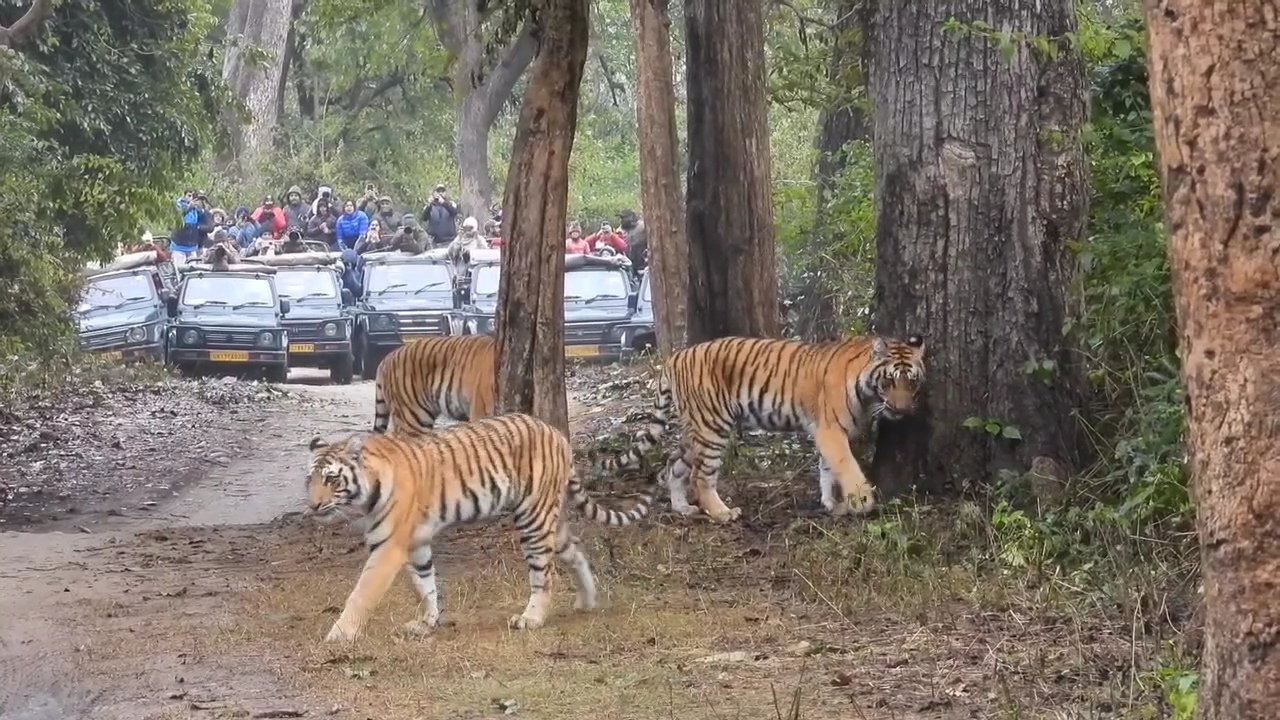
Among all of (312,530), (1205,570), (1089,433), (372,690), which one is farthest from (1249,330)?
(312,530)

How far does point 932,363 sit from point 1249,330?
19.9 ft

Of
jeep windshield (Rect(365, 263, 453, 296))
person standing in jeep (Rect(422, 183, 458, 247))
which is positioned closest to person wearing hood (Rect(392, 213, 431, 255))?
person standing in jeep (Rect(422, 183, 458, 247))

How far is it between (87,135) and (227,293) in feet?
19.9

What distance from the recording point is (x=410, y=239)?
3084cm

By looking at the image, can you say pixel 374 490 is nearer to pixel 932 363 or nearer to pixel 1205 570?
pixel 932 363

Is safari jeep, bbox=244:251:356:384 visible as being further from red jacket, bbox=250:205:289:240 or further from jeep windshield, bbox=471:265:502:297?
red jacket, bbox=250:205:289:240

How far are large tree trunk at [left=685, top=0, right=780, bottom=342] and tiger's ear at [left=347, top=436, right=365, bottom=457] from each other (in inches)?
267

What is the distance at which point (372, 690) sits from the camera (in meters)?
6.62

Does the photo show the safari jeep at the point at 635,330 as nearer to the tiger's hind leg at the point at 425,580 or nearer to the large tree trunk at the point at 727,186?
the large tree trunk at the point at 727,186

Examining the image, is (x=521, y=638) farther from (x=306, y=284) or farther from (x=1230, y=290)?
(x=306, y=284)

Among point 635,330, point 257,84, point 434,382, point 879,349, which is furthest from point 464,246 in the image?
point 879,349

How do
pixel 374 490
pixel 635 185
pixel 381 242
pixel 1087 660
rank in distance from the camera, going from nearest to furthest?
1. pixel 1087 660
2. pixel 374 490
3. pixel 381 242
4. pixel 635 185

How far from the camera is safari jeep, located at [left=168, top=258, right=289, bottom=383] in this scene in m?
25.7

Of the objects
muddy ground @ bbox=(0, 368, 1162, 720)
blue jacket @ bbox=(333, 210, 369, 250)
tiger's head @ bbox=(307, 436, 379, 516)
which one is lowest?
muddy ground @ bbox=(0, 368, 1162, 720)
